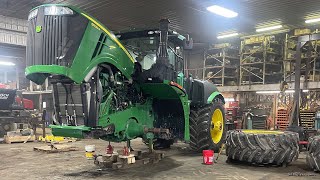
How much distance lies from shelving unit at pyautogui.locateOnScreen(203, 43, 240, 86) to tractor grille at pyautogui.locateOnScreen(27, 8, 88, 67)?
12.5 m

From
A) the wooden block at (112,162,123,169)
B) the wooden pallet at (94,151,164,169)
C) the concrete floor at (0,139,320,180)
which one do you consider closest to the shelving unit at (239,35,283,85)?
the concrete floor at (0,139,320,180)

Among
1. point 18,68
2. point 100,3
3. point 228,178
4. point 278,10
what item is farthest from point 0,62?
point 228,178

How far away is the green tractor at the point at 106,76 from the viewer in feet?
15.9

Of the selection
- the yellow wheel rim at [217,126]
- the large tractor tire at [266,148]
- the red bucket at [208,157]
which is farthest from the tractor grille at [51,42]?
the yellow wheel rim at [217,126]

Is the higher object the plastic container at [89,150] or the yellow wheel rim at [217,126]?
the yellow wheel rim at [217,126]

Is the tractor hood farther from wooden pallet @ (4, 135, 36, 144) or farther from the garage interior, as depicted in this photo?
wooden pallet @ (4, 135, 36, 144)

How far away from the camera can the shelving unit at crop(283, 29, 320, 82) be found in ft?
44.5

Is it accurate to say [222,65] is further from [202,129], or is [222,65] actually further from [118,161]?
[118,161]

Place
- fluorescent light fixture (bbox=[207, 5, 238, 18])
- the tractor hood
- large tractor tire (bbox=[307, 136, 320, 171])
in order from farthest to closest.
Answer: fluorescent light fixture (bbox=[207, 5, 238, 18])
large tractor tire (bbox=[307, 136, 320, 171])
the tractor hood

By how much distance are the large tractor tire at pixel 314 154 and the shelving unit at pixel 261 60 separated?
30.6 feet

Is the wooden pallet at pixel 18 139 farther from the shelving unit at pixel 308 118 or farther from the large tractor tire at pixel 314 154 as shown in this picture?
the shelving unit at pixel 308 118

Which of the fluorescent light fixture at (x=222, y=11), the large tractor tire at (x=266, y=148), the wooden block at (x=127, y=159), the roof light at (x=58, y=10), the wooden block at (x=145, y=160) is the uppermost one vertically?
the fluorescent light fixture at (x=222, y=11)

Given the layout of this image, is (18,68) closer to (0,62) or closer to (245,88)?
(0,62)

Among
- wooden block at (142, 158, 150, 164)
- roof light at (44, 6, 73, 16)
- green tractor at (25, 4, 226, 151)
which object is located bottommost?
wooden block at (142, 158, 150, 164)
